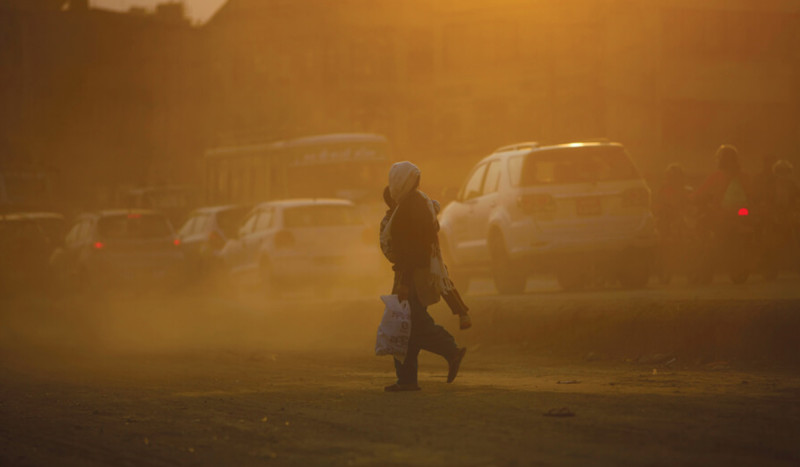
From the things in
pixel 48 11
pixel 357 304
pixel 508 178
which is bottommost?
pixel 357 304

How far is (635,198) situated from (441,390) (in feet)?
26.1

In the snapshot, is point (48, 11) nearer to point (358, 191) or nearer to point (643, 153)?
point (643, 153)

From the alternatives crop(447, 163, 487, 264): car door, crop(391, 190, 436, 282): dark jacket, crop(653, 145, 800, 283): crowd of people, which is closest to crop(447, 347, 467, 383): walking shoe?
crop(391, 190, 436, 282): dark jacket

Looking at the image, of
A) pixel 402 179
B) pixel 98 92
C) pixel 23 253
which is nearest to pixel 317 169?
pixel 23 253

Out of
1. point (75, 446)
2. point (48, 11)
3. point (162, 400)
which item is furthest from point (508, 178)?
point (48, 11)

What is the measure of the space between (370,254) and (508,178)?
5350 mm

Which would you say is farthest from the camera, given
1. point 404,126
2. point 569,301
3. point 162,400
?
point 404,126

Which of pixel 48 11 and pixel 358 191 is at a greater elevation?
pixel 48 11

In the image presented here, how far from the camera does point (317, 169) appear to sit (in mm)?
36219

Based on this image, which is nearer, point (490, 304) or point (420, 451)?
point (420, 451)

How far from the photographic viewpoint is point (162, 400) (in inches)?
355

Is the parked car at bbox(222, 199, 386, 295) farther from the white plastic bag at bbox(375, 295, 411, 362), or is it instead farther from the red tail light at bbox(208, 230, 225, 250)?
the white plastic bag at bbox(375, 295, 411, 362)

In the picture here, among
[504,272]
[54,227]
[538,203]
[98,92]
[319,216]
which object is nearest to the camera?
[538,203]

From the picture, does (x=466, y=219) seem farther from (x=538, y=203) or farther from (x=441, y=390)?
(x=441, y=390)
